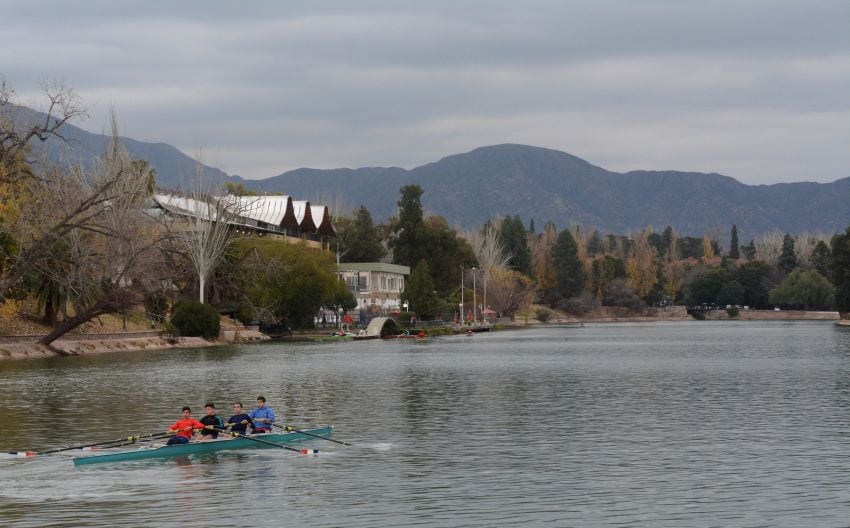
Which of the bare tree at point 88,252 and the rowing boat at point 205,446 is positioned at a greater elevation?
the bare tree at point 88,252

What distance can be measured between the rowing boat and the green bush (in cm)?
7740

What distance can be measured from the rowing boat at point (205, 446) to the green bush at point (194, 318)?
77398 millimetres

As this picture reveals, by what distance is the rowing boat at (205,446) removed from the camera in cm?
3356

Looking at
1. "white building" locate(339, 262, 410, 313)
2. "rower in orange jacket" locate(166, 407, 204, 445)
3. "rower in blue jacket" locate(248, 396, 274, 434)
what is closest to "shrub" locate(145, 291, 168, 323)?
"white building" locate(339, 262, 410, 313)

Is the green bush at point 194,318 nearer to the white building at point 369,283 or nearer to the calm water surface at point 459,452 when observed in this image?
the calm water surface at point 459,452

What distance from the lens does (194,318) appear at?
11469cm

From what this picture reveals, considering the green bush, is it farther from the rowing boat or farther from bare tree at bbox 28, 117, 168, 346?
the rowing boat

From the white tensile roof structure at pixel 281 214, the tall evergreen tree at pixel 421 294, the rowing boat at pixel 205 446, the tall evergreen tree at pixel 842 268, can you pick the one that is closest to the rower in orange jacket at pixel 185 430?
the rowing boat at pixel 205 446

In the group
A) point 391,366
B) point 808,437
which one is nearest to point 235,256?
point 391,366

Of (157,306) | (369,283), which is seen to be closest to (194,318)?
(157,306)

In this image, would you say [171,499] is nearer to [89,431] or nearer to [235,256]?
[89,431]

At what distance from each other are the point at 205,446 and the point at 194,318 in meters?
80.5

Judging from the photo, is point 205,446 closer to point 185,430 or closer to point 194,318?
point 185,430

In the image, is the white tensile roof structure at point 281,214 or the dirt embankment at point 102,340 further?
the white tensile roof structure at point 281,214
